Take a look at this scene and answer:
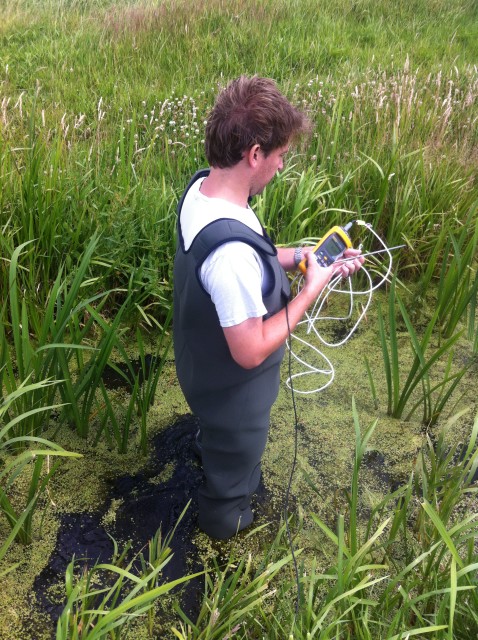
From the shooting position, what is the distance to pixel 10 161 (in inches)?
98.7

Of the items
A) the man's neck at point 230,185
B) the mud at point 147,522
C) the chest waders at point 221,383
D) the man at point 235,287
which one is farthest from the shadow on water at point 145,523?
the man's neck at point 230,185

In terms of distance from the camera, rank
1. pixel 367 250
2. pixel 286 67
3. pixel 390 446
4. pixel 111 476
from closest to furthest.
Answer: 1. pixel 111 476
2. pixel 390 446
3. pixel 367 250
4. pixel 286 67

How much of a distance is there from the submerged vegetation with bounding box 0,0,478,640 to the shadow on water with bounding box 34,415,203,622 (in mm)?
30

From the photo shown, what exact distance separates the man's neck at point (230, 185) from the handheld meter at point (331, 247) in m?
0.31

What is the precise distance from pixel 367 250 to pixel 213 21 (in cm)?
333

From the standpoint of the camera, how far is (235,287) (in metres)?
1.25

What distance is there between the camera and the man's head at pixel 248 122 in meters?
1.30

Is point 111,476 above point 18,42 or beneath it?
beneath

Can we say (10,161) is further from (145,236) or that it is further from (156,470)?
(156,470)

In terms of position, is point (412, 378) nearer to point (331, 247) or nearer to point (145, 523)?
point (331, 247)

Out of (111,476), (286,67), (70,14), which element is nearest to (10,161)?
(111,476)

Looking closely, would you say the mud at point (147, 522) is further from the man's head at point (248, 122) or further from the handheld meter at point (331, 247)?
the man's head at point (248, 122)

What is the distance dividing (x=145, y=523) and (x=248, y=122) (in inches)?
48.6

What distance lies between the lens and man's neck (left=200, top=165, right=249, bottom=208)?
1366 millimetres
